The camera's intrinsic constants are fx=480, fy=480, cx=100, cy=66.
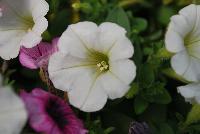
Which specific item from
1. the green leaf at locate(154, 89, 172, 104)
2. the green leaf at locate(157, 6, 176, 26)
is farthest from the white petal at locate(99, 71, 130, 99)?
the green leaf at locate(157, 6, 176, 26)

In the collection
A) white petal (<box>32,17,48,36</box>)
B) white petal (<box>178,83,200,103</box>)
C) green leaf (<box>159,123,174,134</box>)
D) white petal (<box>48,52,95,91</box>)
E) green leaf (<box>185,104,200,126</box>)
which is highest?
white petal (<box>32,17,48,36</box>)

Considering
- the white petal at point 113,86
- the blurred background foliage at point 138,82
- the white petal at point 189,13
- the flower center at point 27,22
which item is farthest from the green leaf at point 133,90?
the flower center at point 27,22

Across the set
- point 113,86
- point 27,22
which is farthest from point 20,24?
point 113,86

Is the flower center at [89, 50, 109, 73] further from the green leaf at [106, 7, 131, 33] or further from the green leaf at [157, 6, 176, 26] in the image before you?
the green leaf at [157, 6, 176, 26]

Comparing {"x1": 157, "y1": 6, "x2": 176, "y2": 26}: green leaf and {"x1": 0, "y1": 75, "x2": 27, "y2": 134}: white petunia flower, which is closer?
{"x1": 0, "y1": 75, "x2": 27, "y2": 134}: white petunia flower

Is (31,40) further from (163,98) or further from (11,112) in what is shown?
(163,98)

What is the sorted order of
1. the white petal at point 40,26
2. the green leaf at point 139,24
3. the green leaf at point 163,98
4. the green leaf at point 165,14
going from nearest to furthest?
1. the white petal at point 40,26
2. the green leaf at point 163,98
3. the green leaf at point 139,24
4. the green leaf at point 165,14

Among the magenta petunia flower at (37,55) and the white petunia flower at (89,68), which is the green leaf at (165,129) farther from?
the magenta petunia flower at (37,55)

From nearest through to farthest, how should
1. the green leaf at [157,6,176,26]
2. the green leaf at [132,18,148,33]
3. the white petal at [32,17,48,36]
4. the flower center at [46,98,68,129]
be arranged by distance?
1. the flower center at [46,98,68,129]
2. the white petal at [32,17,48,36]
3. the green leaf at [132,18,148,33]
4. the green leaf at [157,6,176,26]
